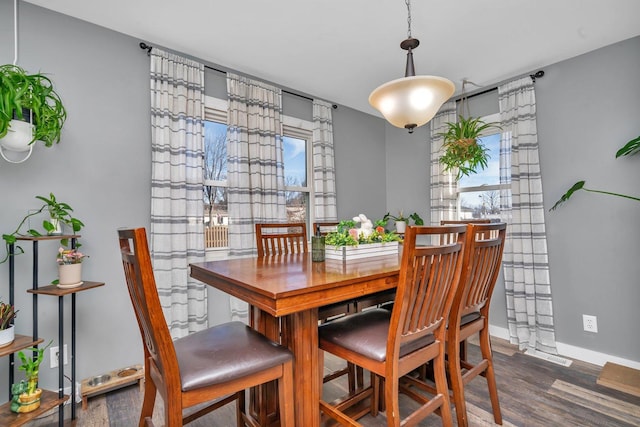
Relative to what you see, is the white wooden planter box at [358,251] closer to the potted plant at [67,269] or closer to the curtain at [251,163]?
the curtain at [251,163]

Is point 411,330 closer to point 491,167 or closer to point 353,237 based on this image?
point 353,237

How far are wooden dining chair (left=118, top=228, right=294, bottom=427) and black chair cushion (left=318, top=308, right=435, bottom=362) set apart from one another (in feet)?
0.89

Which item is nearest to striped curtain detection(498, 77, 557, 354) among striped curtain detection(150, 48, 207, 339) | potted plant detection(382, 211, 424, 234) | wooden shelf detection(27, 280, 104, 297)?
potted plant detection(382, 211, 424, 234)

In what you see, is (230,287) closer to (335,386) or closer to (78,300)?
(335,386)

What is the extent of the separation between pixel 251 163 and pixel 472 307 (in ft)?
7.05

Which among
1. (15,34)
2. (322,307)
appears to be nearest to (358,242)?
(322,307)

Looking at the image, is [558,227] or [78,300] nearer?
[78,300]

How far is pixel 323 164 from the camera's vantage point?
11.3 feet

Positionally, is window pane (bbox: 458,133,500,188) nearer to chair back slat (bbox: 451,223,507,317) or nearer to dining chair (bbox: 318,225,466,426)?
chair back slat (bbox: 451,223,507,317)

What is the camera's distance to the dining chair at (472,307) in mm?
1479

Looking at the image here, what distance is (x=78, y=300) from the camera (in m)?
2.06

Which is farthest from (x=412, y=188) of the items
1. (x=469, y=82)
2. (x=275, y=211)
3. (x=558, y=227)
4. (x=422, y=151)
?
(x=275, y=211)

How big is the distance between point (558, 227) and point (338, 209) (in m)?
2.16

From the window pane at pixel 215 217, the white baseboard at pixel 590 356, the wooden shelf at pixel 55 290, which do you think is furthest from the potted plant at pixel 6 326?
the white baseboard at pixel 590 356
